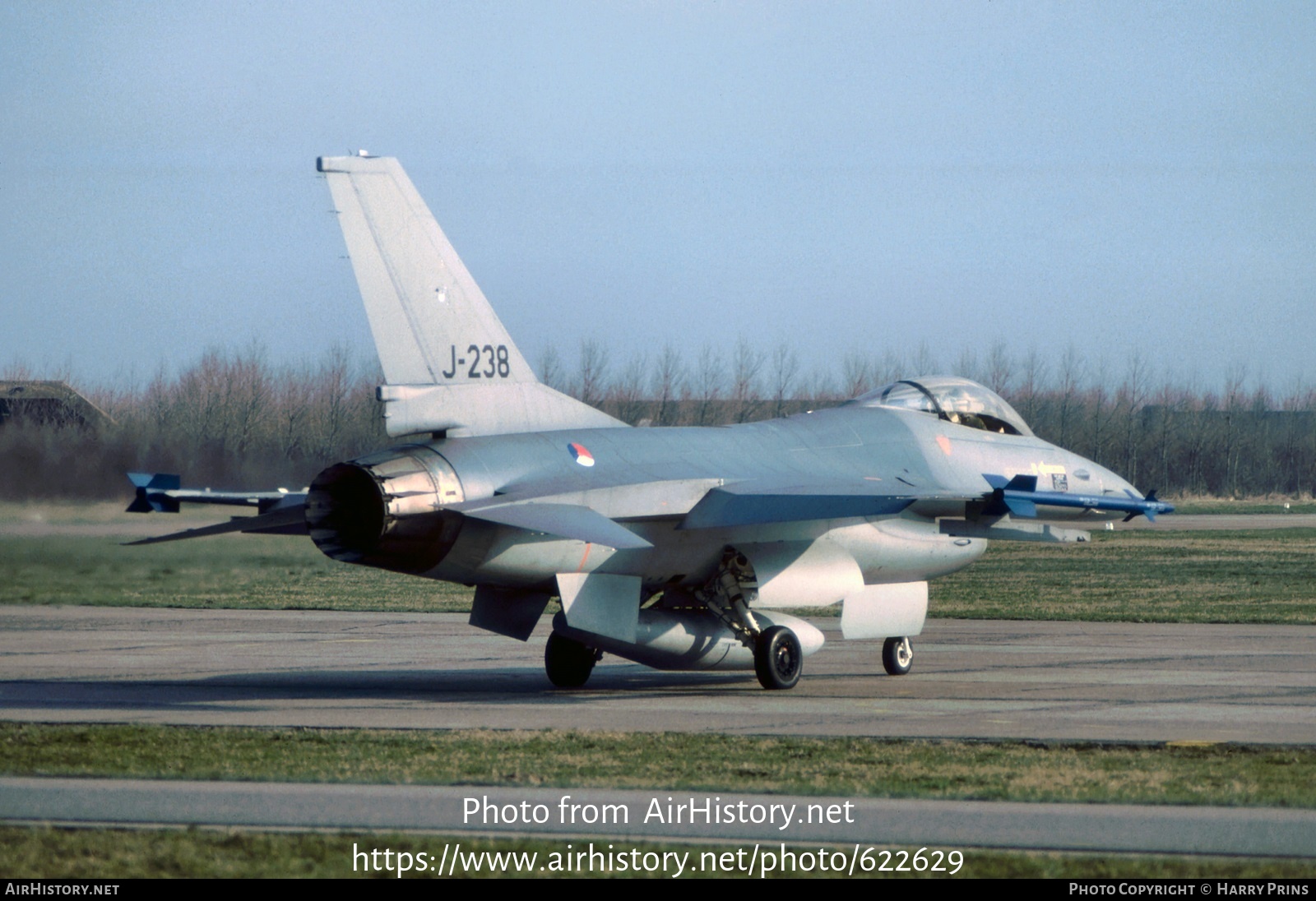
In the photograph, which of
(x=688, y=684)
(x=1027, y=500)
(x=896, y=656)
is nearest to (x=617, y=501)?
(x=688, y=684)

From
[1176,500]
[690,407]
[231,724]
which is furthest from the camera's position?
[1176,500]

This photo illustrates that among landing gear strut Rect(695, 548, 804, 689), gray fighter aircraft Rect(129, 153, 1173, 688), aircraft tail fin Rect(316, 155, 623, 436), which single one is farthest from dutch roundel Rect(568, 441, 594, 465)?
landing gear strut Rect(695, 548, 804, 689)

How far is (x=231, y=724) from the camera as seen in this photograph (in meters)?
12.8

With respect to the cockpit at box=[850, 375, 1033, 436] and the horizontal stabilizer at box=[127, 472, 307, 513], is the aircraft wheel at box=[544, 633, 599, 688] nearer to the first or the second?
the horizontal stabilizer at box=[127, 472, 307, 513]

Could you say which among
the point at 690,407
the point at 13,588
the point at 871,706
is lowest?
the point at 871,706

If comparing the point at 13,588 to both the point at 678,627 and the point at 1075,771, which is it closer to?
the point at 678,627

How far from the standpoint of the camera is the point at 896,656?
17.7 m

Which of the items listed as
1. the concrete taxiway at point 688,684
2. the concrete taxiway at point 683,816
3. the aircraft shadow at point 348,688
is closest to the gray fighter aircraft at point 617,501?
the aircraft shadow at point 348,688

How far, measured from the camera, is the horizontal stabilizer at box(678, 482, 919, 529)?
49.8 ft

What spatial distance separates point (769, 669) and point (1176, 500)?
7275cm

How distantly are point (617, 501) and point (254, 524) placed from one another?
3659mm

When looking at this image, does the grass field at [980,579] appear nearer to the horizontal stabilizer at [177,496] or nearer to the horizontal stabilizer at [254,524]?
the horizontal stabilizer at [177,496]

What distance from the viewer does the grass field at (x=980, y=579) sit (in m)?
15.5
